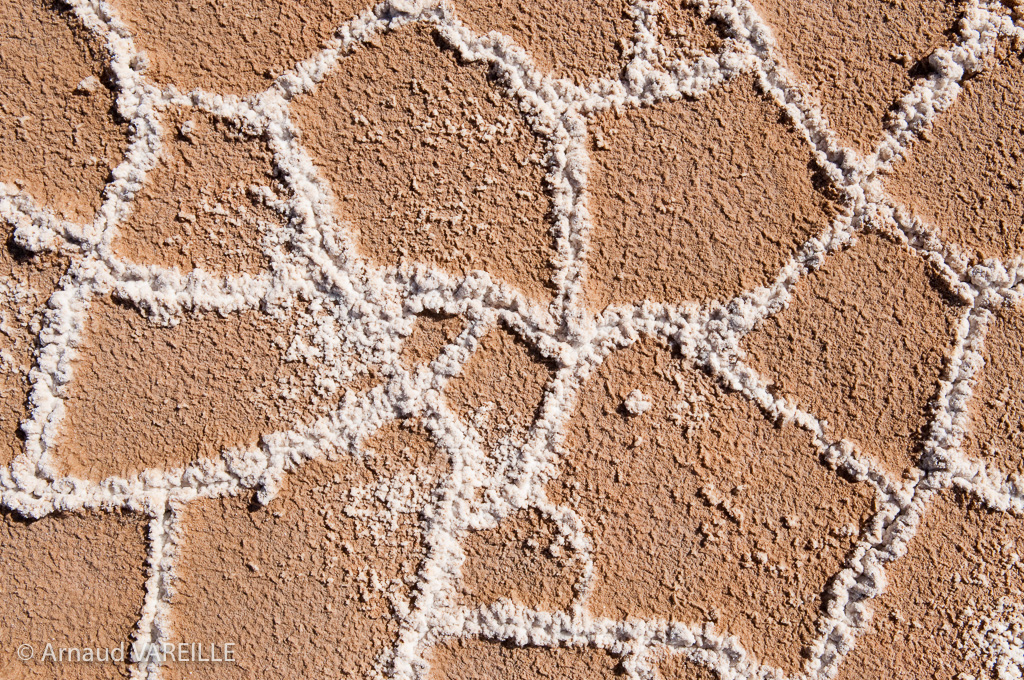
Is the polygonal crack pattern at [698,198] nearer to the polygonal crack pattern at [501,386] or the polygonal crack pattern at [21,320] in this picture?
the polygonal crack pattern at [501,386]

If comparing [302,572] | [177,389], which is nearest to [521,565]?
[302,572]

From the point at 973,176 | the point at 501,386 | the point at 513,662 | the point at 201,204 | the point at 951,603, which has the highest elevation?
the point at 973,176

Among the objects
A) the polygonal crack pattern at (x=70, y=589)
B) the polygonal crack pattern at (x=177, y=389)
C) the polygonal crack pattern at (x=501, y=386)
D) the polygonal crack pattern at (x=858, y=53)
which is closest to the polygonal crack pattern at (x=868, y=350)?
the polygonal crack pattern at (x=858, y=53)

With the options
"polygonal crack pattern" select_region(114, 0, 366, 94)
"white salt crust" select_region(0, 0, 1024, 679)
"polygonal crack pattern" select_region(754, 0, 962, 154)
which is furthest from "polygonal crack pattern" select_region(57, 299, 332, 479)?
"polygonal crack pattern" select_region(754, 0, 962, 154)

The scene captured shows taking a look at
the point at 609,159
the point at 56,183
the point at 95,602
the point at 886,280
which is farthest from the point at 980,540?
the point at 56,183

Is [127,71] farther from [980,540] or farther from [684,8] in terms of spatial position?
[980,540]

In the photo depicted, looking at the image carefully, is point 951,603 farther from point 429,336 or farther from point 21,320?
point 21,320

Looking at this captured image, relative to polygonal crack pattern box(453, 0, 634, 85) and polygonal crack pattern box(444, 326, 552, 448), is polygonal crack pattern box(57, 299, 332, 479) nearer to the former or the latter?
polygonal crack pattern box(444, 326, 552, 448)
